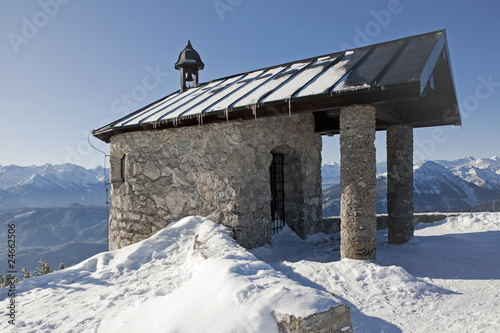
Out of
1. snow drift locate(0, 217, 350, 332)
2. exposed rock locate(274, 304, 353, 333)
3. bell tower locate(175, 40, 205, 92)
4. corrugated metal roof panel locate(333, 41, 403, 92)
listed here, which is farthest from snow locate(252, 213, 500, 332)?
bell tower locate(175, 40, 205, 92)

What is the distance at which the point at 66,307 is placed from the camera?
373cm

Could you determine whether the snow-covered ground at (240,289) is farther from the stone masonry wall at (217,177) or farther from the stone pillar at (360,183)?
the stone masonry wall at (217,177)

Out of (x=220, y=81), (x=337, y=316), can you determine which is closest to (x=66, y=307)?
(x=337, y=316)

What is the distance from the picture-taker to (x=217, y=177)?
20.2 feet

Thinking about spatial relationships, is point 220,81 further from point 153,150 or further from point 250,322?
point 250,322

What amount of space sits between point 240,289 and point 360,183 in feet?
9.38

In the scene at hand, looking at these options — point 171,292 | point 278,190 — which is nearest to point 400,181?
point 278,190

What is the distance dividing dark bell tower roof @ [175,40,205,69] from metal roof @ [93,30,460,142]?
3.10 m

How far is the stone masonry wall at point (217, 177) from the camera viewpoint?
600 centimetres

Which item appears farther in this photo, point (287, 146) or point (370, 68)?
point (287, 146)

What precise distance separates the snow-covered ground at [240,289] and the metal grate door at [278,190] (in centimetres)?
135

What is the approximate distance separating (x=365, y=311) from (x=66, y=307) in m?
3.30

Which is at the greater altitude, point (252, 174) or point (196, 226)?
point (252, 174)

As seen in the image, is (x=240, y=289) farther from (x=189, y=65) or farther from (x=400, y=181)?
(x=189, y=65)
